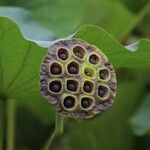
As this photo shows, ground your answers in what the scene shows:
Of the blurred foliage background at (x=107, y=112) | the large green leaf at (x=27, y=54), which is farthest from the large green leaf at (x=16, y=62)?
the blurred foliage background at (x=107, y=112)

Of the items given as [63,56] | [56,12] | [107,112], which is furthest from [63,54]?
[107,112]

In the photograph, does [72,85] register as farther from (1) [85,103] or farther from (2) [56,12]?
(2) [56,12]

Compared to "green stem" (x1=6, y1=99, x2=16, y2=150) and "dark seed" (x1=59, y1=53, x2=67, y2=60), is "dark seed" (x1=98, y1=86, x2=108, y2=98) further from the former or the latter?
"green stem" (x1=6, y1=99, x2=16, y2=150)

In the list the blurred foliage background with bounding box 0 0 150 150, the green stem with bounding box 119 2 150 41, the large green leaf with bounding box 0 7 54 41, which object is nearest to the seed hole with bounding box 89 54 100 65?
the large green leaf with bounding box 0 7 54 41

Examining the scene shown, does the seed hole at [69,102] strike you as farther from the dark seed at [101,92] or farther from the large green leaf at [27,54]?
the large green leaf at [27,54]

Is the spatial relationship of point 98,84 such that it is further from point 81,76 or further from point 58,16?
point 58,16

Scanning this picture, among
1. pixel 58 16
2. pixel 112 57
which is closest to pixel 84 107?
pixel 112 57
